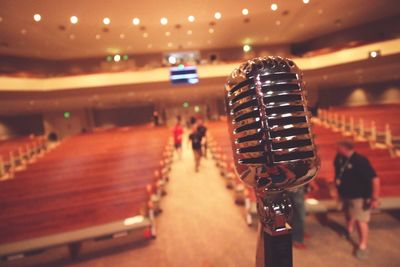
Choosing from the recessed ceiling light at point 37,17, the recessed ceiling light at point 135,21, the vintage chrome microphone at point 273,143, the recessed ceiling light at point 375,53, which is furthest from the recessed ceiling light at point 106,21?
the recessed ceiling light at point 375,53

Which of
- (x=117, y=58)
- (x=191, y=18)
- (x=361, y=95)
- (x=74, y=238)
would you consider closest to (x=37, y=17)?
(x=191, y=18)

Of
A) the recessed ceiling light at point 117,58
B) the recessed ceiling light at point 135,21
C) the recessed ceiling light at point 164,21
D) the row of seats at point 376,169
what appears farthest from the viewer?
the recessed ceiling light at point 117,58

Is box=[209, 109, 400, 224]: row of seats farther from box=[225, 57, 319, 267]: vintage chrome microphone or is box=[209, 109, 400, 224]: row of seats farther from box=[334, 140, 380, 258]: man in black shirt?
box=[225, 57, 319, 267]: vintage chrome microphone

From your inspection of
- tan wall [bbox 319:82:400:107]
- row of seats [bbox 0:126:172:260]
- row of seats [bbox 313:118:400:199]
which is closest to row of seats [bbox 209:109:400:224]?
row of seats [bbox 313:118:400:199]

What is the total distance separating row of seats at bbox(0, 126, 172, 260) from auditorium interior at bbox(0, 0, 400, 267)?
0.09 ft

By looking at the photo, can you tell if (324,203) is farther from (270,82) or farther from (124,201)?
(270,82)

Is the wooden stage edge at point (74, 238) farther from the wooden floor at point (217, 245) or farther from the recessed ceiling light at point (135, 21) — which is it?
the recessed ceiling light at point (135, 21)

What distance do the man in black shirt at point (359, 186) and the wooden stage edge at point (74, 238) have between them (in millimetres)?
2416

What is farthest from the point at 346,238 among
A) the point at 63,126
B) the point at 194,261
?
the point at 63,126

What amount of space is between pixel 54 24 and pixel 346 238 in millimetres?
11995

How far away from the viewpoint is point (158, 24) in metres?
11.7

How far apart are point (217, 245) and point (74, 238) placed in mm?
1743

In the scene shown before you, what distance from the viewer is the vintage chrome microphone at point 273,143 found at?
0.62m

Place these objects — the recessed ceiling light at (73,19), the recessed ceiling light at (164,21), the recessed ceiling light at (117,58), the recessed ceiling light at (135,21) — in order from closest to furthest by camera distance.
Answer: the recessed ceiling light at (73,19) → the recessed ceiling light at (135,21) → the recessed ceiling light at (164,21) → the recessed ceiling light at (117,58)
